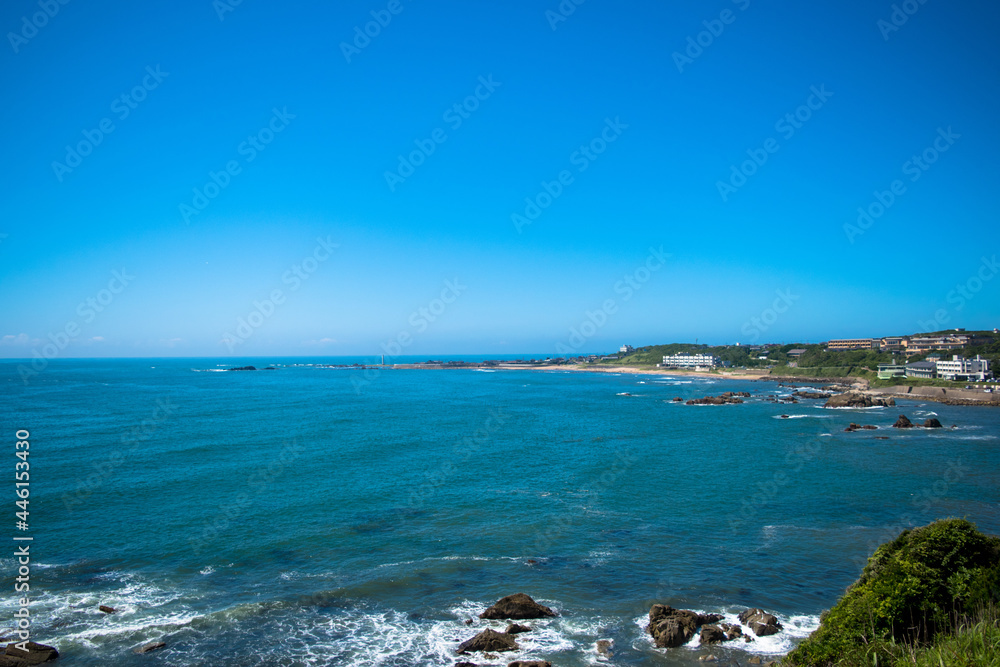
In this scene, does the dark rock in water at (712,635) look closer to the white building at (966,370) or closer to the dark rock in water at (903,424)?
the dark rock in water at (903,424)

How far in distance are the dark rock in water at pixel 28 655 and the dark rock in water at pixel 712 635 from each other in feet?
53.3

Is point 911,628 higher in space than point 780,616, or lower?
higher

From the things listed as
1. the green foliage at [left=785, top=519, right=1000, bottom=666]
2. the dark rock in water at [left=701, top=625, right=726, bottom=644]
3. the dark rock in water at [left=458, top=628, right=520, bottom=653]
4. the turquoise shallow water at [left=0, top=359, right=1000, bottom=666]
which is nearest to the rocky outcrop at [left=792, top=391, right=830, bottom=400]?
the turquoise shallow water at [left=0, top=359, right=1000, bottom=666]

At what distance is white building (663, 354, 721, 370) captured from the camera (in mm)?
165125

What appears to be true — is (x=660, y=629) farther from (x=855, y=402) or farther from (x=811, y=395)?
(x=811, y=395)

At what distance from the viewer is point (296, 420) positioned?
191ft

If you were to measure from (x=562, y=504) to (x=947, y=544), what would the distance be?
16730mm

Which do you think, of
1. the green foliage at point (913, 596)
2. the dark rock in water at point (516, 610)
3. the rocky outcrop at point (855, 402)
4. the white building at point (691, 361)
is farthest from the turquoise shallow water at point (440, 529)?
the white building at point (691, 361)

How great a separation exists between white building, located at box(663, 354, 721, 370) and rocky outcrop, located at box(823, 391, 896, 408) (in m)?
88.4

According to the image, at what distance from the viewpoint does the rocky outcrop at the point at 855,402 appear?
71.8m

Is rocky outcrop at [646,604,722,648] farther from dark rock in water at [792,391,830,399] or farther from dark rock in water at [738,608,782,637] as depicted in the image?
dark rock in water at [792,391,830,399]

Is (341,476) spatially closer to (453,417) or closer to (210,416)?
(453,417)

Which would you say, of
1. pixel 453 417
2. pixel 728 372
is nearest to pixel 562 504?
pixel 453 417

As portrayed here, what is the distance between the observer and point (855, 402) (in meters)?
72.0
